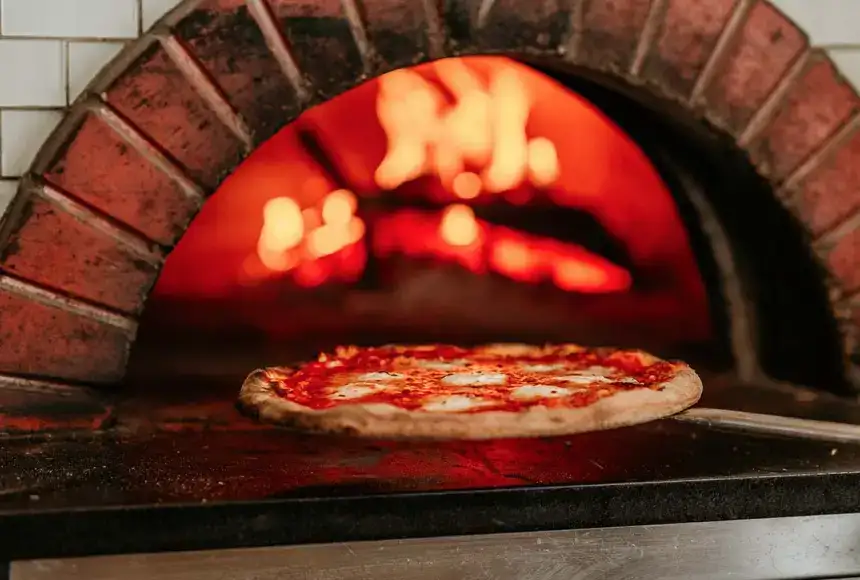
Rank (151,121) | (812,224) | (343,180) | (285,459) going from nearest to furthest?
(285,459)
(151,121)
(812,224)
(343,180)

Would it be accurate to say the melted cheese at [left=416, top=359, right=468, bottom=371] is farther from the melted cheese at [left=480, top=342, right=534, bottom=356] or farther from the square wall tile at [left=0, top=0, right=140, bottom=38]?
the square wall tile at [left=0, top=0, right=140, bottom=38]

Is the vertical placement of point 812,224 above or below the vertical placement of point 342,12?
below

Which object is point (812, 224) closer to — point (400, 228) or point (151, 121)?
point (400, 228)

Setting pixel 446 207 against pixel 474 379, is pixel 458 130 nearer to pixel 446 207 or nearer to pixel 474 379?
pixel 446 207

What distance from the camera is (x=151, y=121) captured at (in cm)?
118

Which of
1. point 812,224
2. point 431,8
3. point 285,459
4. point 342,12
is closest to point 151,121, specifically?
point 342,12

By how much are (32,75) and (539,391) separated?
0.81 metres

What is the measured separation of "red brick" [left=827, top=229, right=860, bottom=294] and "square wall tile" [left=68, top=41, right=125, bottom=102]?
111 cm

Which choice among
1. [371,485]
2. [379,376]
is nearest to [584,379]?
[379,376]

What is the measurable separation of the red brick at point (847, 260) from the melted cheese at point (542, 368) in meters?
0.45

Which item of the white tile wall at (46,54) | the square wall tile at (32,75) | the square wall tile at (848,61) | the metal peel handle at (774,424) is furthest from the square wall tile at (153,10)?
the square wall tile at (848,61)

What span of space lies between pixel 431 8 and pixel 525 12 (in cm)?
14

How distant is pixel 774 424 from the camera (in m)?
1.12

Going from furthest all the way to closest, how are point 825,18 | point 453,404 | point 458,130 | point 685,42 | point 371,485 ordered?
1. point 458,130
2. point 825,18
3. point 685,42
4. point 453,404
5. point 371,485
